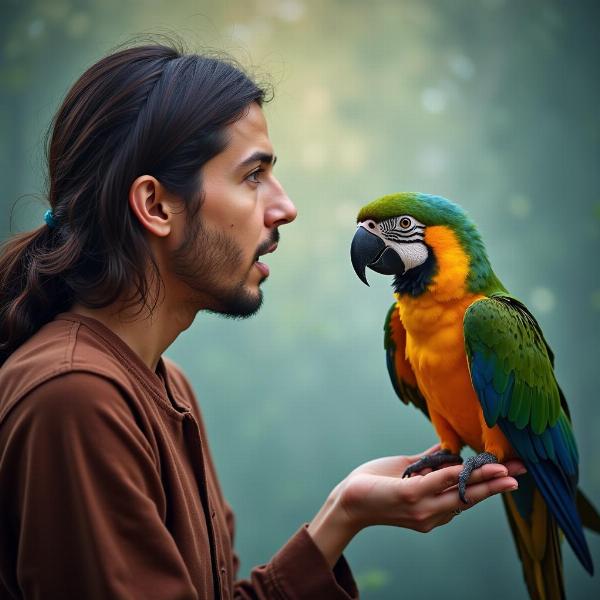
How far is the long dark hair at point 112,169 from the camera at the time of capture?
3.71 ft

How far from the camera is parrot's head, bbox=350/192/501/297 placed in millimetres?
1346

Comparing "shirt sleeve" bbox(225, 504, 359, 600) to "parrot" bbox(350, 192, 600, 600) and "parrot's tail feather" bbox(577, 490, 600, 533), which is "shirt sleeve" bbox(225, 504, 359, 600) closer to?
"parrot" bbox(350, 192, 600, 600)

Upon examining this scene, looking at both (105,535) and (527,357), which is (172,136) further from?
(527,357)

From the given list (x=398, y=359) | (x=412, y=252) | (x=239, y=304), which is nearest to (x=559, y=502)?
(x=398, y=359)

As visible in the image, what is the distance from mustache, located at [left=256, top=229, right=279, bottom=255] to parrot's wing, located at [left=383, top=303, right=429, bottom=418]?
387 mm

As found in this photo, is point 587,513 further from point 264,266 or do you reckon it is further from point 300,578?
point 264,266

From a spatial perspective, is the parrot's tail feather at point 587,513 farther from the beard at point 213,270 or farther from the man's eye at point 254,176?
the man's eye at point 254,176

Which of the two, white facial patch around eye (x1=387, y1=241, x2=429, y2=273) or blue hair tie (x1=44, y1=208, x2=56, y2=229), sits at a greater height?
blue hair tie (x1=44, y1=208, x2=56, y2=229)

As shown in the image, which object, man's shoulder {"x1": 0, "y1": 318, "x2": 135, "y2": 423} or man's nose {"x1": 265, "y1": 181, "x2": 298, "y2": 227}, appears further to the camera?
man's nose {"x1": 265, "y1": 181, "x2": 298, "y2": 227}

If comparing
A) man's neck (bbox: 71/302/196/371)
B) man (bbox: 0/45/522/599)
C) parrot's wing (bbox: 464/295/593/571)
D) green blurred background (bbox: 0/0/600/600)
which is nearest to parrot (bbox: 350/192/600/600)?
parrot's wing (bbox: 464/295/593/571)

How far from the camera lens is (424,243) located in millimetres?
1356

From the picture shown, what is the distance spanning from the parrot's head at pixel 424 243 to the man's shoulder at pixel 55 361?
58cm

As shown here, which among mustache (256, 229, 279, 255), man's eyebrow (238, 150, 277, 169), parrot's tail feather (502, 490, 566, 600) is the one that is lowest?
parrot's tail feather (502, 490, 566, 600)

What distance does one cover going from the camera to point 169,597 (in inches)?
36.3
